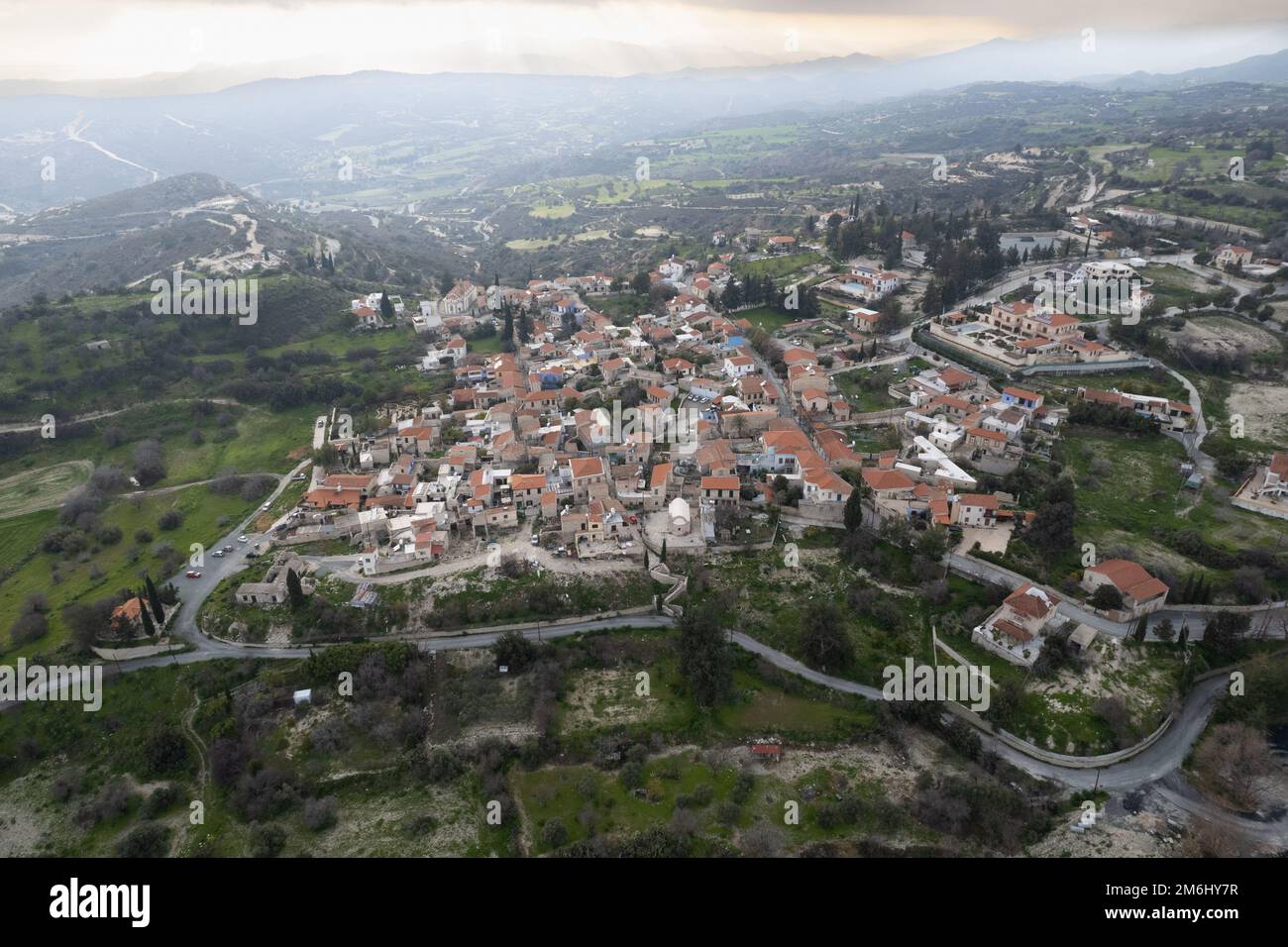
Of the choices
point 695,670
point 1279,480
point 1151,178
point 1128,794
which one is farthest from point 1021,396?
point 1151,178

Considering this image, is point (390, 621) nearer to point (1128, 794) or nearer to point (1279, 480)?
point (1128, 794)

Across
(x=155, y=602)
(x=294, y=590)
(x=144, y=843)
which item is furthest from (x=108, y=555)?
(x=144, y=843)

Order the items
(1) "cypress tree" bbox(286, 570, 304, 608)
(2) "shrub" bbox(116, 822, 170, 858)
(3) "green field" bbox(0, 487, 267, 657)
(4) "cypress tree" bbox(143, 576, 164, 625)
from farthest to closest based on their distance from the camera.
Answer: (3) "green field" bbox(0, 487, 267, 657)
(1) "cypress tree" bbox(286, 570, 304, 608)
(4) "cypress tree" bbox(143, 576, 164, 625)
(2) "shrub" bbox(116, 822, 170, 858)

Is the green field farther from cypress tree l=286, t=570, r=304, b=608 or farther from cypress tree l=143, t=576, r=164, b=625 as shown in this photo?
cypress tree l=286, t=570, r=304, b=608

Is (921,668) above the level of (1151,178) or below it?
below

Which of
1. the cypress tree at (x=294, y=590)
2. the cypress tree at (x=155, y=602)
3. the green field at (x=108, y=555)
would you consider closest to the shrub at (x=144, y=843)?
the cypress tree at (x=294, y=590)

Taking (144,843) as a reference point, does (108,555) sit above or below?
above

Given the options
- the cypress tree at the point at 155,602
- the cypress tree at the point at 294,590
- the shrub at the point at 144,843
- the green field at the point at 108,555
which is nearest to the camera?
the shrub at the point at 144,843

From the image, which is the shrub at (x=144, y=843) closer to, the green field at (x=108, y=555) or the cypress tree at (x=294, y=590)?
the cypress tree at (x=294, y=590)

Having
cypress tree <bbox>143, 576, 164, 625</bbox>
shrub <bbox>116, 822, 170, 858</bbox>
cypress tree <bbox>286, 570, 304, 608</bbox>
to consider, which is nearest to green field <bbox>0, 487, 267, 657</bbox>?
cypress tree <bbox>143, 576, 164, 625</bbox>

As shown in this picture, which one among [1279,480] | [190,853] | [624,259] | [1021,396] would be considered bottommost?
[190,853]

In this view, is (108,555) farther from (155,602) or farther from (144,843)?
(144,843)
